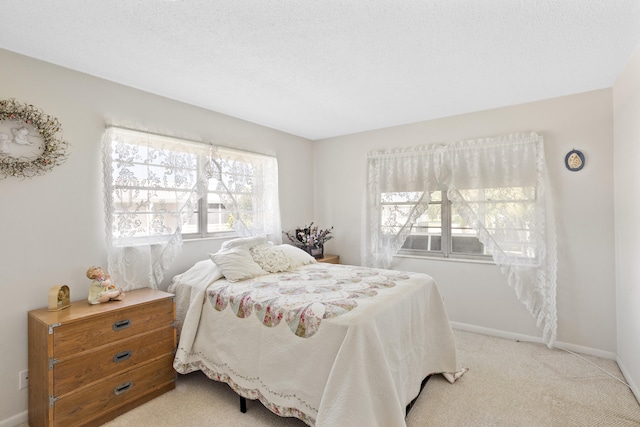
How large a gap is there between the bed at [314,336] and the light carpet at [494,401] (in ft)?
0.55

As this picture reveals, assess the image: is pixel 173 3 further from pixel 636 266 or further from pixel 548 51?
pixel 636 266

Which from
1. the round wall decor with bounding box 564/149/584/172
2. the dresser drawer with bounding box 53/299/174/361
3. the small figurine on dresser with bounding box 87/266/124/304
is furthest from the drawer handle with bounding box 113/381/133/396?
the round wall decor with bounding box 564/149/584/172

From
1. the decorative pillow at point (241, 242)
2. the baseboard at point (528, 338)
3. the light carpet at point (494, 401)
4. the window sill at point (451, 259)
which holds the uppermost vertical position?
the decorative pillow at point (241, 242)

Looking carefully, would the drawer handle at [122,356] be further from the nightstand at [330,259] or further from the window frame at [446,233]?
the window frame at [446,233]

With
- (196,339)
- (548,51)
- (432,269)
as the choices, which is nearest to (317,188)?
(432,269)

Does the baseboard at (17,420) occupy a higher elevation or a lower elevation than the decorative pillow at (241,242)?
lower

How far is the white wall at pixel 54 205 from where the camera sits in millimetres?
2084

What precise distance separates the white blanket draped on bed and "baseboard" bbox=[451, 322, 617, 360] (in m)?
1.19

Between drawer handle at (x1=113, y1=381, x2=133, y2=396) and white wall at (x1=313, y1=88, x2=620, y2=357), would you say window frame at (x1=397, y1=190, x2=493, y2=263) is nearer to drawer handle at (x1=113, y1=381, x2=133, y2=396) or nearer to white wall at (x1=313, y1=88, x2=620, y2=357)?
white wall at (x1=313, y1=88, x2=620, y2=357)

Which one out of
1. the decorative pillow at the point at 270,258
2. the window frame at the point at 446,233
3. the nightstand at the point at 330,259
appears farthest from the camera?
the nightstand at the point at 330,259

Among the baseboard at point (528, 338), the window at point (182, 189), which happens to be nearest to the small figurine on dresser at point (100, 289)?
the window at point (182, 189)

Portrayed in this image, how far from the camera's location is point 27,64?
219 centimetres

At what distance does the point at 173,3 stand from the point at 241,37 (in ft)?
1.40

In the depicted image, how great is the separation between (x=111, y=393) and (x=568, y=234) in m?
4.07
